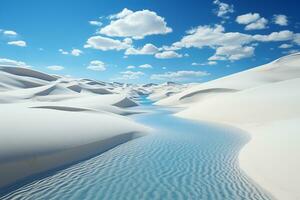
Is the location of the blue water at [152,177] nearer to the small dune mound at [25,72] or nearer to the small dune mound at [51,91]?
the small dune mound at [51,91]

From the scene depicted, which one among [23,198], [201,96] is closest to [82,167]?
[23,198]

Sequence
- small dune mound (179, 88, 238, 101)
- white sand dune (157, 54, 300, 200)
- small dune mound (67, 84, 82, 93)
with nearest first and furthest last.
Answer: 1. white sand dune (157, 54, 300, 200)
2. small dune mound (179, 88, 238, 101)
3. small dune mound (67, 84, 82, 93)

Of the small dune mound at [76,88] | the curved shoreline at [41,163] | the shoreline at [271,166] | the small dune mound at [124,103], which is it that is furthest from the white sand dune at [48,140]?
the small dune mound at [76,88]

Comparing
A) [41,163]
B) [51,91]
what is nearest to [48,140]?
[41,163]

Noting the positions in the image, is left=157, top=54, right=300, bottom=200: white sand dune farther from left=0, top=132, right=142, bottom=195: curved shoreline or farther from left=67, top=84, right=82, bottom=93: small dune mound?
left=67, top=84, right=82, bottom=93: small dune mound

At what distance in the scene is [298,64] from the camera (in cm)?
11562

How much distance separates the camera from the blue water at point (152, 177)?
11.1m

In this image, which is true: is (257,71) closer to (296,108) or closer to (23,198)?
(296,108)

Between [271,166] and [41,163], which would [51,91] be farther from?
[271,166]

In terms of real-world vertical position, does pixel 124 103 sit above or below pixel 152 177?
above

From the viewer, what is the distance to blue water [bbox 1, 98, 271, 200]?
1106cm

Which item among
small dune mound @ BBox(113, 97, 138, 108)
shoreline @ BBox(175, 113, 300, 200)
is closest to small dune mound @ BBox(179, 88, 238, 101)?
small dune mound @ BBox(113, 97, 138, 108)

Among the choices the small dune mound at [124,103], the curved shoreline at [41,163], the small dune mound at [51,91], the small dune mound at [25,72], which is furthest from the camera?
the small dune mound at [25,72]

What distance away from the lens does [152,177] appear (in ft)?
43.4
